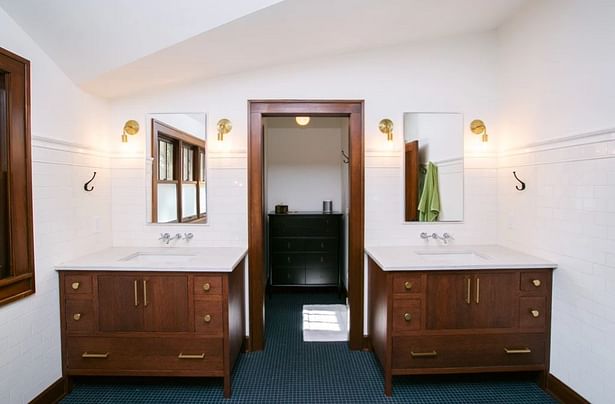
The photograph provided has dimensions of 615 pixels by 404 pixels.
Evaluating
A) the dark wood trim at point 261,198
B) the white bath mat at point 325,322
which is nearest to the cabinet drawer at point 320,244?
the white bath mat at point 325,322

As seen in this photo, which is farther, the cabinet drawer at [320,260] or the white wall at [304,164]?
the white wall at [304,164]

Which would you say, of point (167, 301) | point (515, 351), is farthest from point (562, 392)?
point (167, 301)

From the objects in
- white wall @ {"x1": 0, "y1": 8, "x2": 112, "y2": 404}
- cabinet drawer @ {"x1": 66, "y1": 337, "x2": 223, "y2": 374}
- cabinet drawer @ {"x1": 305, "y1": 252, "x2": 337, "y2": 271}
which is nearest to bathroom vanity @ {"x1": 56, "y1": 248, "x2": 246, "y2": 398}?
cabinet drawer @ {"x1": 66, "y1": 337, "x2": 223, "y2": 374}

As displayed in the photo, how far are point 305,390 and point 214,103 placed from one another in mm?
2255

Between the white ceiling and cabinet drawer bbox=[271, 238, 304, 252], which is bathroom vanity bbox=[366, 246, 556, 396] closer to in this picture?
the white ceiling

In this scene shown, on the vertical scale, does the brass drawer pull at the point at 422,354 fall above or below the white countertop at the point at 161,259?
below

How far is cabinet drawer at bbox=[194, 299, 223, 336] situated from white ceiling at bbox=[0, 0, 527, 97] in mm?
1618

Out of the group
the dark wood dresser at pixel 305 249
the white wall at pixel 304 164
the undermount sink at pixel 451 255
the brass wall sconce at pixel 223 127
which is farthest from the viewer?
the white wall at pixel 304 164

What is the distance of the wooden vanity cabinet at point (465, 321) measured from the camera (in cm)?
232

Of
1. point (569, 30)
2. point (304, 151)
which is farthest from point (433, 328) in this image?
point (304, 151)

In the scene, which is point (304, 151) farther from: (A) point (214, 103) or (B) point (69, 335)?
(B) point (69, 335)

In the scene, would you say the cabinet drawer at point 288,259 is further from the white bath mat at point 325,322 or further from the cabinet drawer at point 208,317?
the cabinet drawer at point 208,317

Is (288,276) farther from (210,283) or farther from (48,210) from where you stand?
(48,210)

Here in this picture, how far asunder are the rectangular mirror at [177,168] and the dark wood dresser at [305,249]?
141 centimetres
